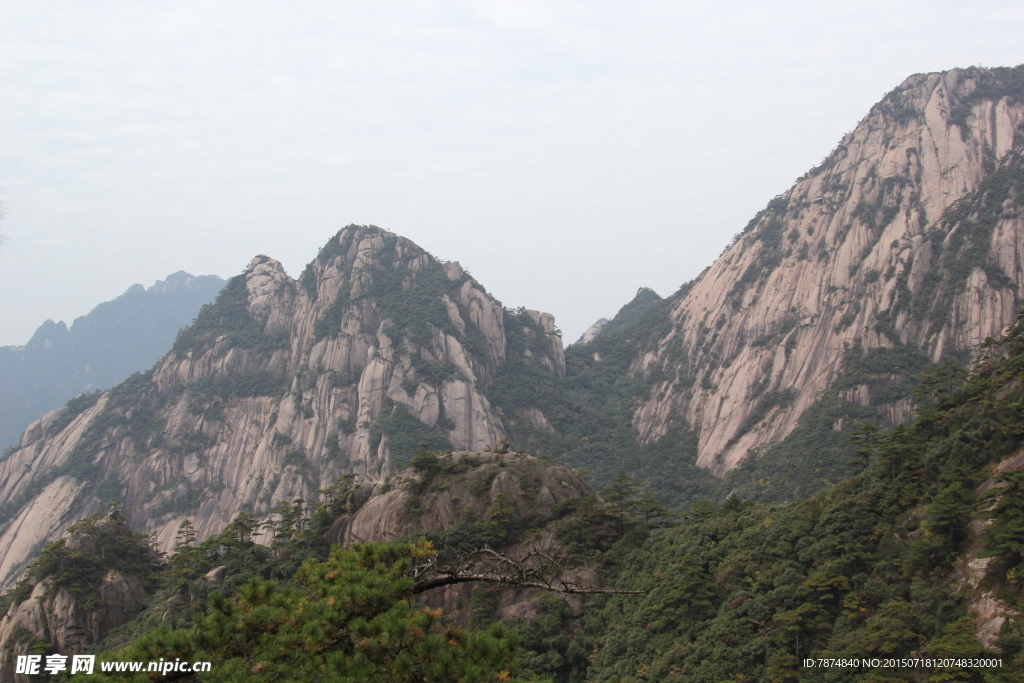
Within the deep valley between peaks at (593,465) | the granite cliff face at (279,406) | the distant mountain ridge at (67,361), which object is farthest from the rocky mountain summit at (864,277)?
the distant mountain ridge at (67,361)

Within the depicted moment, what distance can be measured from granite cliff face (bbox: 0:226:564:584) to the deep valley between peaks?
400 mm

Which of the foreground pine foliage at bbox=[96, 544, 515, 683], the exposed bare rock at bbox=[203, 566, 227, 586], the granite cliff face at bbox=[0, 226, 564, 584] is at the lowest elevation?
the exposed bare rock at bbox=[203, 566, 227, 586]

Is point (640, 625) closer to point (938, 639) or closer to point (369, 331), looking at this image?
point (938, 639)

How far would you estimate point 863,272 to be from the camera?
225 feet

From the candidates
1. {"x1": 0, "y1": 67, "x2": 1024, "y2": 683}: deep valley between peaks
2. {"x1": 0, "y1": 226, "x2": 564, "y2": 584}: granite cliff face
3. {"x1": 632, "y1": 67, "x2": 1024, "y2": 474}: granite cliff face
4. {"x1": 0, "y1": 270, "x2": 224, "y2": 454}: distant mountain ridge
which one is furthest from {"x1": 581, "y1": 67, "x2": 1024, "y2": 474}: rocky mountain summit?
{"x1": 0, "y1": 270, "x2": 224, "y2": 454}: distant mountain ridge

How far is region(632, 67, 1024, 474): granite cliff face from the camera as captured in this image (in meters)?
59.8

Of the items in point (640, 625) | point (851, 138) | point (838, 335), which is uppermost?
point (851, 138)

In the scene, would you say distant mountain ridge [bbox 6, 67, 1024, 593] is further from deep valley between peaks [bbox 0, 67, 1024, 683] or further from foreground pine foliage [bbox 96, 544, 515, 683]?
foreground pine foliage [bbox 96, 544, 515, 683]

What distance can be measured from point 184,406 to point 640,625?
7042cm

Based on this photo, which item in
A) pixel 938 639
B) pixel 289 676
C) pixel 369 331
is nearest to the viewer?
pixel 289 676

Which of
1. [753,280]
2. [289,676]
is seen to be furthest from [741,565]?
[753,280]

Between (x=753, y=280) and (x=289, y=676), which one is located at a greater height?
(x=753, y=280)

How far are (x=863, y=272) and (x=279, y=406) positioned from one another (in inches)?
2666

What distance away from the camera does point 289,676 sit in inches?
343
